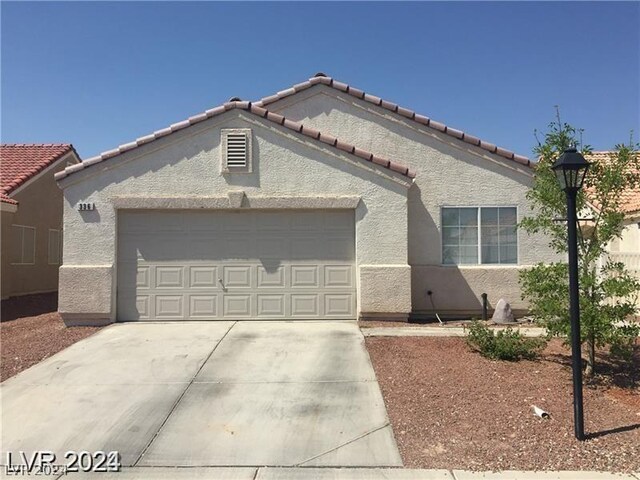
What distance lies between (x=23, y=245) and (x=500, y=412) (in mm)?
14439

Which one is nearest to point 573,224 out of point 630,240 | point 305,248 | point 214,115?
point 305,248

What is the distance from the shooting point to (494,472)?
436cm

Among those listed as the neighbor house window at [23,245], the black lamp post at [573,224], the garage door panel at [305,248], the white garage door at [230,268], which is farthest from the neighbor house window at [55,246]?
the black lamp post at [573,224]

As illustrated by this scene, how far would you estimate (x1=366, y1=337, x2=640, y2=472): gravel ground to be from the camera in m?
4.61

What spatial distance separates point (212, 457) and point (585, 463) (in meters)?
3.47

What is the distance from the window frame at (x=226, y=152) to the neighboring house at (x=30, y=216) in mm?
7196

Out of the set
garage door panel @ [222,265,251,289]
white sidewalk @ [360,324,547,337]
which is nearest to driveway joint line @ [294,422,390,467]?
white sidewalk @ [360,324,547,337]

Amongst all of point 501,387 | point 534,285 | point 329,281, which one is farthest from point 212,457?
point 329,281

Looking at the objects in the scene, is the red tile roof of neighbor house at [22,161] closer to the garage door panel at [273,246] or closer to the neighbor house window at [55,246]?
the neighbor house window at [55,246]

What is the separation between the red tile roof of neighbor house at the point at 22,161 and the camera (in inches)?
558

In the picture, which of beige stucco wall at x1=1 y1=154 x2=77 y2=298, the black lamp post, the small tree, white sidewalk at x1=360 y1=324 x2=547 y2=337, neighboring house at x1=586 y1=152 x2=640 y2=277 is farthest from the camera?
beige stucco wall at x1=1 y1=154 x2=77 y2=298

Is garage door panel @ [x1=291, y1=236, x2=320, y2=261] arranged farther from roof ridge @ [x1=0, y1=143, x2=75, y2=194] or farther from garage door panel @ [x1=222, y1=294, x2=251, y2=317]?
roof ridge @ [x1=0, y1=143, x2=75, y2=194]

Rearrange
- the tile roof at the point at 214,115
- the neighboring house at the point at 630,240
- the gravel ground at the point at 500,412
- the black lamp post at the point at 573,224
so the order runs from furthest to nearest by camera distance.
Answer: the neighboring house at the point at 630,240, the tile roof at the point at 214,115, the black lamp post at the point at 573,224, the gravel ground at the point at 500,412

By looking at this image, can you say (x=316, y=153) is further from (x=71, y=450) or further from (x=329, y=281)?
(x=71, y=450)
